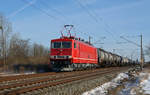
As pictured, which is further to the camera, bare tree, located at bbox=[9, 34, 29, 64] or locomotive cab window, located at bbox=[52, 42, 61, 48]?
bare tree, located at bbox=[9, 34, 29, 64]

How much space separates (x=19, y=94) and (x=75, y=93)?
327 cm

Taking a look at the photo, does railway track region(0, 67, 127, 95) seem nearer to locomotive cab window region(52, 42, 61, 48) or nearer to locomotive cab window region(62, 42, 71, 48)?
locomotive cab window region(62, 42, 71, 48)

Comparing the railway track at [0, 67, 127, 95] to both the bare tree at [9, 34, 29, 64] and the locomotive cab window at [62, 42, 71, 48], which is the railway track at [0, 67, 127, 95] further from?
the bare tree at [9, 34, 29, 64]

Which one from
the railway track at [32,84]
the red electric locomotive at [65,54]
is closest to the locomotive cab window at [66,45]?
the red electric locomotive at [65,54]

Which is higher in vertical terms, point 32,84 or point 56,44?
point 56,44

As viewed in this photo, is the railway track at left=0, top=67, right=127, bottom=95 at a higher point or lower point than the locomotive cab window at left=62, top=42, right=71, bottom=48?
lower

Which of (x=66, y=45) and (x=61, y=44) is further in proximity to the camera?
(x=61, y=44)

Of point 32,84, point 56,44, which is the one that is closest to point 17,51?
point 56,44

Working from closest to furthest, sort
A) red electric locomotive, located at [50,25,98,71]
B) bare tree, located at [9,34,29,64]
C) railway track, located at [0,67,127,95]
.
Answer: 1. railway track, located at [0,67,127,95]
2. red electric locomotive, located at [50,25,98,71]
3. bare tree, located at [9,34,29,64]

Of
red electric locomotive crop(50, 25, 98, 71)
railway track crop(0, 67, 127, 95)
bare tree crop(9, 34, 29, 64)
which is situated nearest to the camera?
railway track crop(0, 67, 127, 95)

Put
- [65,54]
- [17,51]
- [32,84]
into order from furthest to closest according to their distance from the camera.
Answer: [17,51] < [65,54] < [32,84]

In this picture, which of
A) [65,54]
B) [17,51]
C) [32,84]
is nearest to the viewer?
[32,84]

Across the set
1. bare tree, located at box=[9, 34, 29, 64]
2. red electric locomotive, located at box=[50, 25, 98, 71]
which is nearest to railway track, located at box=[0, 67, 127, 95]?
red electric locomotive, located at box=[50, 25, 98, 71]

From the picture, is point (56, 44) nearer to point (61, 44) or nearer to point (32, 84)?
point (61, 44)
